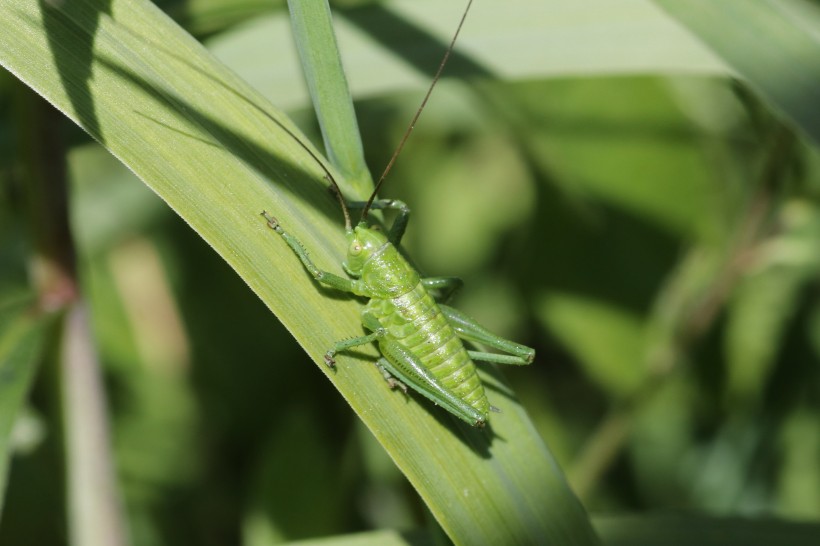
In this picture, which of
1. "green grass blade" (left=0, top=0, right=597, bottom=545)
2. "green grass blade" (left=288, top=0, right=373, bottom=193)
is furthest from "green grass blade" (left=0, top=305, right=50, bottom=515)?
"green grass blade" (left=288, top=0, right=373, bottom=193)

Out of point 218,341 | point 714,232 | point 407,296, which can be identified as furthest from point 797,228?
point 218,341

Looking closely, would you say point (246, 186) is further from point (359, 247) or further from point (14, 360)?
point (14, 360)

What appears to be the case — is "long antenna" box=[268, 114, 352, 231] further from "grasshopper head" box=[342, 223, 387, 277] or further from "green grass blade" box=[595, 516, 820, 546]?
"green grass blade" box=[595, 516, 820, 546]

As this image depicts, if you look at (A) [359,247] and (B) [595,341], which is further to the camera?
(B) [595,341]


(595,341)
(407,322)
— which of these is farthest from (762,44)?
(595,341)

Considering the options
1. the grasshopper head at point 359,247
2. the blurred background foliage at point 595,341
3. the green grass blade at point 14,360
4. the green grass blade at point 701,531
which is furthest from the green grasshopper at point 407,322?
the blurred background foliage at point 595,341

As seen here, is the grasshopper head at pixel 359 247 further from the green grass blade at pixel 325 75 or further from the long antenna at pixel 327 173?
the green grass blade at pixel 325 75

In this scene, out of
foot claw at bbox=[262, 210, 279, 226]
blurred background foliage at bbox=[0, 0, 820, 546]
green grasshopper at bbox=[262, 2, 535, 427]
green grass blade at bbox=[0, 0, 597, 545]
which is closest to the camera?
green grass blade at bbox=[0, 0, 597, 545]
